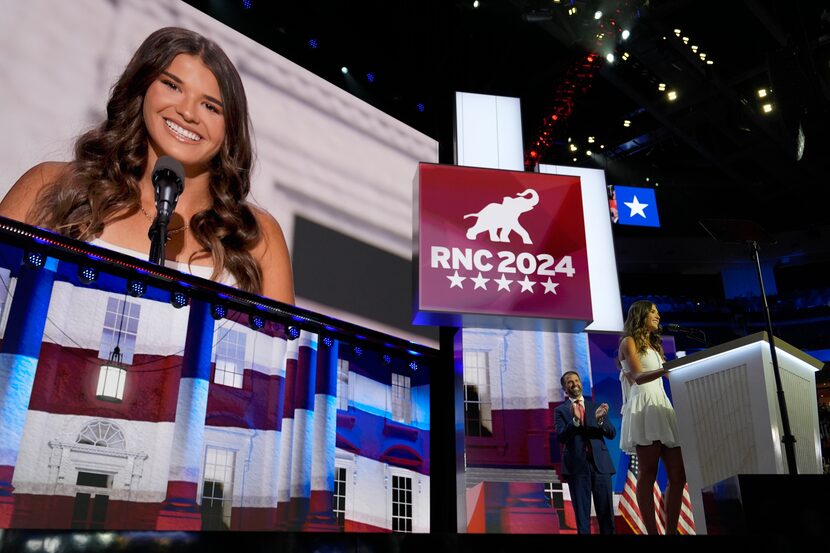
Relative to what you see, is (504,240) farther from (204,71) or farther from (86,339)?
(86,339)

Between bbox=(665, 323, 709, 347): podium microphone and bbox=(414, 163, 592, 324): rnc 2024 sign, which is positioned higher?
bbox=(414, 163, 592, 324): rnc 2024 sign

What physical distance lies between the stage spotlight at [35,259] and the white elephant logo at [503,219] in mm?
2953

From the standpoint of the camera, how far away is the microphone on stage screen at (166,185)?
2.80 meters

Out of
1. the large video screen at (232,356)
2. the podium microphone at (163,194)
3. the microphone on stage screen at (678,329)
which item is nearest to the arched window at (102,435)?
the large video screen at (232,356)

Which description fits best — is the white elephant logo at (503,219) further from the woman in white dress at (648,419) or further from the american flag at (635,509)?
the american flag at (635,509)

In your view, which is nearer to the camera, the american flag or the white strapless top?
the white strapless top

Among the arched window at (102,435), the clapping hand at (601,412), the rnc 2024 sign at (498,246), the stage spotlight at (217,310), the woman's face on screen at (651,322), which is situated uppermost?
the rnc 2024 sign at (498,246)

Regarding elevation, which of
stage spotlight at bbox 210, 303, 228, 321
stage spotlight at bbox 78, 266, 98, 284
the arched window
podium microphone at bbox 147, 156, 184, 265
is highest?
podium microphone at bbox 147, 156, 184, 265

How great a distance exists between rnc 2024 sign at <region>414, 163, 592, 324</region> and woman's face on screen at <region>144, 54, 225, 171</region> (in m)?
1.56

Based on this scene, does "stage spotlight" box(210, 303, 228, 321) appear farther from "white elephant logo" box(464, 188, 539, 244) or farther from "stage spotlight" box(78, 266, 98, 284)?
"white elephant logo" box(464, 188, 539, 244)

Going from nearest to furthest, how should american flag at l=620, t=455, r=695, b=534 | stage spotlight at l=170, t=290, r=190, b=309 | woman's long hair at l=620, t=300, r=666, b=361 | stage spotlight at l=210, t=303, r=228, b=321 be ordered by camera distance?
stage spotlight at l=170, t=290, r=190, b=309
stage spotlight at l=210, t=303, r=228, b=321
woman's long hair at l=620, t=300, r=666, b=361
american flag at l=620, t=455, r=695, b=534

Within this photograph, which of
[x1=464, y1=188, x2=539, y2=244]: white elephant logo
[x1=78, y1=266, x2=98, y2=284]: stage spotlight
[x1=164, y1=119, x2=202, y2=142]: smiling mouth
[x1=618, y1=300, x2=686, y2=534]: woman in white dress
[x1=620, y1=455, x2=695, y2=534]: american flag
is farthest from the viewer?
[x1=620, y1=455, x2=695, y2=534]: american flag

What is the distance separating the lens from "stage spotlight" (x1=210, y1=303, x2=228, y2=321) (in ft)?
11.1

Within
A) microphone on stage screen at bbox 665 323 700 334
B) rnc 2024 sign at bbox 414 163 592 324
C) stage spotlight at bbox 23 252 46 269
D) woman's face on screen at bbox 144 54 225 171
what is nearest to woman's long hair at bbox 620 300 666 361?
microphone on stage screen at bbox 665 323 700 334
